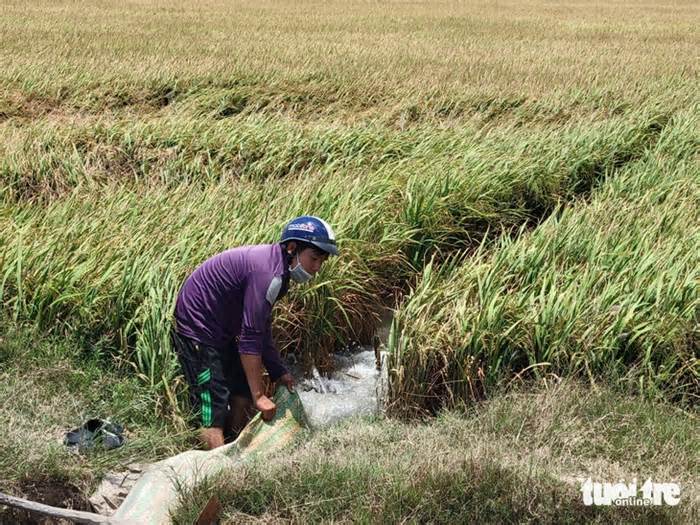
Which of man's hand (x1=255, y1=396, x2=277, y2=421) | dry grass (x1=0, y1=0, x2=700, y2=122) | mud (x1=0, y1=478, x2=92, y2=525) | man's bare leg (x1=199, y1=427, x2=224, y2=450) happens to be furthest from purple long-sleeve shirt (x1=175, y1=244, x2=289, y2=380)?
dry grass (x1=0, y1=0, x2=700, y2=122)

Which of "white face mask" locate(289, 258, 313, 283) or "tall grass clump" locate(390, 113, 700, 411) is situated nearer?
"white face mask" locate(289, 258, 313, 283)

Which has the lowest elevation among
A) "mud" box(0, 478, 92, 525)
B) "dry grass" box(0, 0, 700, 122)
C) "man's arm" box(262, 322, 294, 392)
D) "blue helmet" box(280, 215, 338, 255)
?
"mud" box(0, 478, 92, 525)

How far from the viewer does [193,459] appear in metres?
3.58

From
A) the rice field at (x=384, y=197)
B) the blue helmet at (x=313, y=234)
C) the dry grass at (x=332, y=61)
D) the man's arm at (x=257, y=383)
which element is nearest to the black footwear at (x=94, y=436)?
the rice field at (x=384, y=197)

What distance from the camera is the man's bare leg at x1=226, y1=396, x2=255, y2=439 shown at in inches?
166

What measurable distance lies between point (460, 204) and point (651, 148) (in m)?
3.39

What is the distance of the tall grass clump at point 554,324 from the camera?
4234 millimetres

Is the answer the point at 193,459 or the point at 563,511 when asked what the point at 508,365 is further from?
the point at 193,459

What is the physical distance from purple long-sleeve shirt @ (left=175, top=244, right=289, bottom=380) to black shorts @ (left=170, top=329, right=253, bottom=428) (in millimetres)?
49

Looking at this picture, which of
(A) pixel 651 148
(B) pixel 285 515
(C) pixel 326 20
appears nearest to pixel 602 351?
(B) pixel 285 515

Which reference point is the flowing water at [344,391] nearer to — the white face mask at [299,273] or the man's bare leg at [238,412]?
the man's bare leg at [238,412]

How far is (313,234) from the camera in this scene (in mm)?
3582

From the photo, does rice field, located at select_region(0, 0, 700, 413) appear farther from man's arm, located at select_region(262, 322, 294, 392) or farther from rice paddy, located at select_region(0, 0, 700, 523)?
man's arm, located at select_region(262, 322, 294, 392)

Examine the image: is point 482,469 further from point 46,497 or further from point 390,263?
point 390,263
